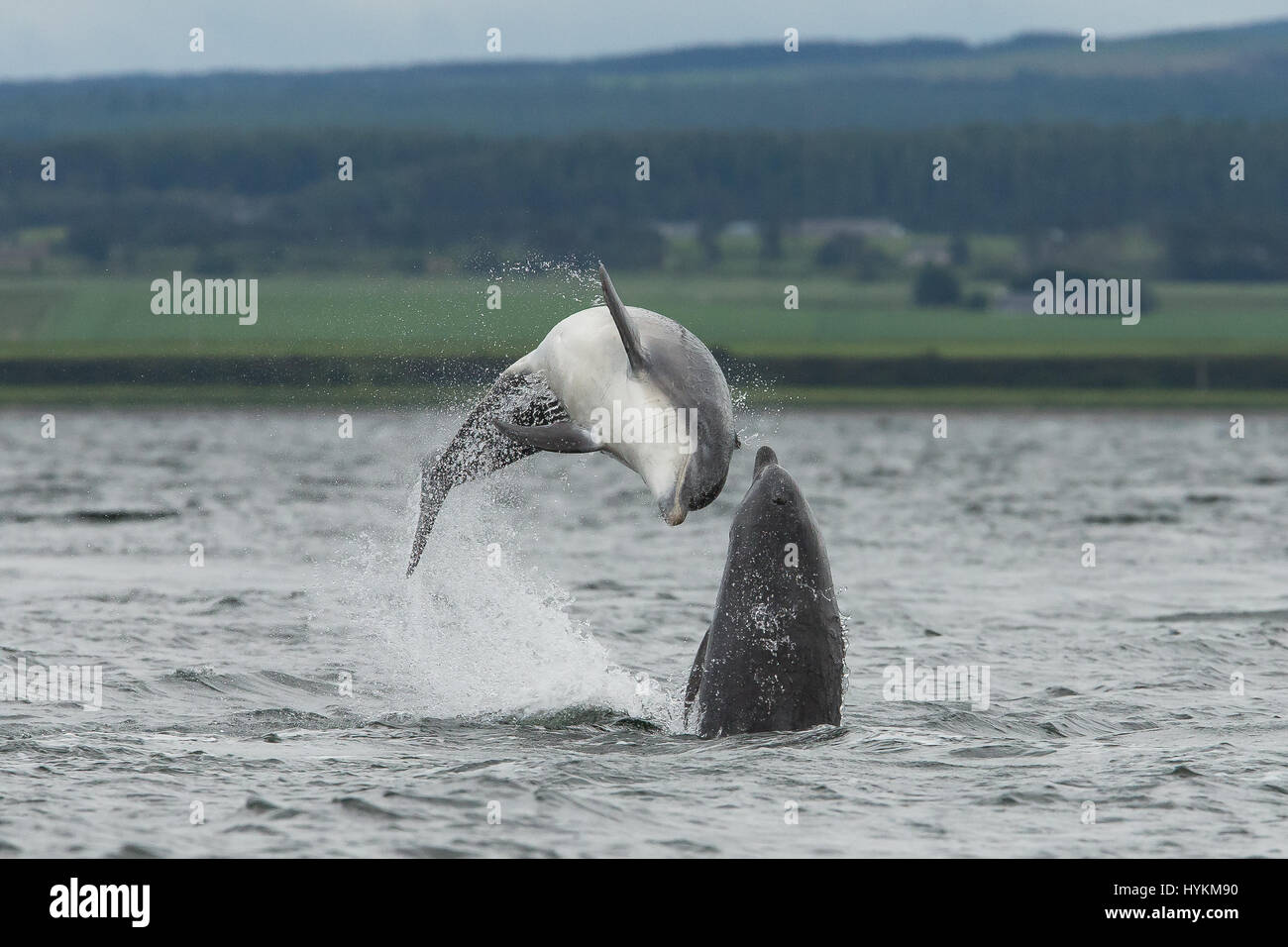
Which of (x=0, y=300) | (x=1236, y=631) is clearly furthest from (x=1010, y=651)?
(x=0, y=300)

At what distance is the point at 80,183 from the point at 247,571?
122m

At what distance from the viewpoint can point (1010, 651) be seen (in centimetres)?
2075

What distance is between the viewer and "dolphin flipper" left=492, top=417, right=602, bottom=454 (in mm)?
12836

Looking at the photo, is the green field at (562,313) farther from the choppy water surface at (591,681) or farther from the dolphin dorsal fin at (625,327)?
the dolphin dorsal fin at (625,327)

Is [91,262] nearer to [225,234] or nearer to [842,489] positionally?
[225,234]

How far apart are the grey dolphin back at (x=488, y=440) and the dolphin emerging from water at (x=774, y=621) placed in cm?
177

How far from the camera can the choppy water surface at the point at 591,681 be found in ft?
39.2

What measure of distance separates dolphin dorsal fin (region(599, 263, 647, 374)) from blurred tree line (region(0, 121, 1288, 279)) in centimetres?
10577

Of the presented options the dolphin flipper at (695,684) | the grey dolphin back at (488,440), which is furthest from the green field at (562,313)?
the dolphin flipper at (695,684)

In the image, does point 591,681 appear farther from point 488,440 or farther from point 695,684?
point 488,440

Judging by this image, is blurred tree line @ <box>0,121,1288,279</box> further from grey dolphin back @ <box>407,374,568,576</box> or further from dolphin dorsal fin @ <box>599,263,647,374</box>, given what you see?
dolphin dorsal fin @ <box>599,263,647,374</box>

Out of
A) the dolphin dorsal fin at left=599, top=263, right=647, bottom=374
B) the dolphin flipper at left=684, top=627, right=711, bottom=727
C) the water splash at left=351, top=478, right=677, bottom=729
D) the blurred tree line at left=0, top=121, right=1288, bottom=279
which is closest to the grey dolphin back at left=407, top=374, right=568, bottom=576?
the dolphin dorsal fin at left=599, top=263, right=647, bottom=374

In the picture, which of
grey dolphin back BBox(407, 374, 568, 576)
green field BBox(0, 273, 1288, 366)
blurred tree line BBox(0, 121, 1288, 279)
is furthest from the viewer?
blurred tree line BBox(0, 121, 1288, 279)
